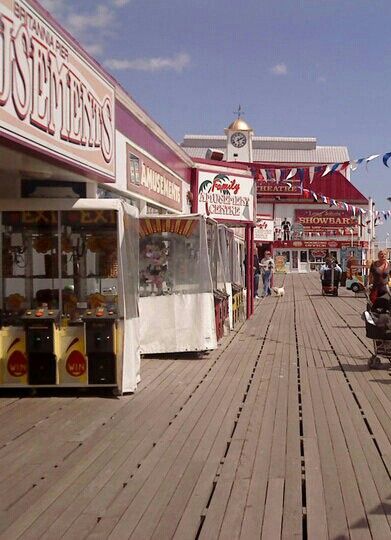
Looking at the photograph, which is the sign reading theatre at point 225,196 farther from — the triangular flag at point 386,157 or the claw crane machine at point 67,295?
the claw crane machine at point 67,295

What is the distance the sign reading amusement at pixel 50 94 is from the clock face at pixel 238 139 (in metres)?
27.3

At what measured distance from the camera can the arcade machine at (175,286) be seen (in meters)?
10.1

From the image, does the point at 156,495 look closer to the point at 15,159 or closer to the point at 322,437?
the point at 322,437

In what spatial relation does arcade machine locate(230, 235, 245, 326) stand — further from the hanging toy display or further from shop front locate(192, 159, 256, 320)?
the hanging toy display

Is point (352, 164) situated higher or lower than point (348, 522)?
higher

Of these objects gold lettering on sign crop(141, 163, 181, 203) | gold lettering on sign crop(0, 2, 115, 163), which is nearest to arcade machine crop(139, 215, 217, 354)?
gold lettering on sign crop(141, 163, 181, 203)

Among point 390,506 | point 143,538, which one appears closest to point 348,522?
point 390,506

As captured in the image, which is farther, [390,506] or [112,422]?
[112,422]

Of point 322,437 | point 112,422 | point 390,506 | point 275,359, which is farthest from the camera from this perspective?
point 275,359

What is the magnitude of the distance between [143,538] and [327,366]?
6.04 metres

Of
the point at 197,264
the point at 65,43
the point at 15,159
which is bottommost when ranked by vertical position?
the point at 197,264

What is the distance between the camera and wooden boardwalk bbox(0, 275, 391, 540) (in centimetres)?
396

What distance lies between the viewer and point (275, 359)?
33.1ft

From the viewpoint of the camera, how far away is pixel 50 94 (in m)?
5.73
